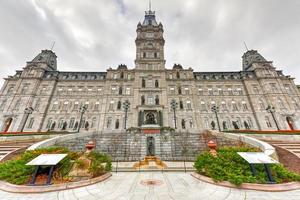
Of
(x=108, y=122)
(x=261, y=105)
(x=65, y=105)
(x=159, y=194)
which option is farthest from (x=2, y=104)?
(x=261, y=105)

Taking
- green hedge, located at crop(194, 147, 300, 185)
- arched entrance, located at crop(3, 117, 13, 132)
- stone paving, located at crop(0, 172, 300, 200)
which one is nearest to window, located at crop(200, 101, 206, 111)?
green hedge, located at crop(194, 147, 300, 185)

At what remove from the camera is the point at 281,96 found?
33781 millimetres

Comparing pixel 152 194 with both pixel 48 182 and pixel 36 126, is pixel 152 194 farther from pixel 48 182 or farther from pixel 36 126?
pixel 36 126

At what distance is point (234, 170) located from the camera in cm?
613

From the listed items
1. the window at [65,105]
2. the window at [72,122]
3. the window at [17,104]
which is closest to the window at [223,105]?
the window at [72,122]

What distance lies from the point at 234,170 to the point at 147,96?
85.0 feet

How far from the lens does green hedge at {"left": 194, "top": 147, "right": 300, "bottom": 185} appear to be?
18.4 ft

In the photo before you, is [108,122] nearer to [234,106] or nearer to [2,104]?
[2,104]

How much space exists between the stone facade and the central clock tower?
0.23m

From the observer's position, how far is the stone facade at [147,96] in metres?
30.9

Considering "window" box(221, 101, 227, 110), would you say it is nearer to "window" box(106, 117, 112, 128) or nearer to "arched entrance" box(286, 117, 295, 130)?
"arched entrance" box(286, 117, 295, 130)

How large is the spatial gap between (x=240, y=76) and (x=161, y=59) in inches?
920

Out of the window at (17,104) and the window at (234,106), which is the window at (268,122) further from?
the window at (17,104)

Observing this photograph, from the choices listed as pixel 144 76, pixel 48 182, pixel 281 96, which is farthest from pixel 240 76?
pixel 48 182
